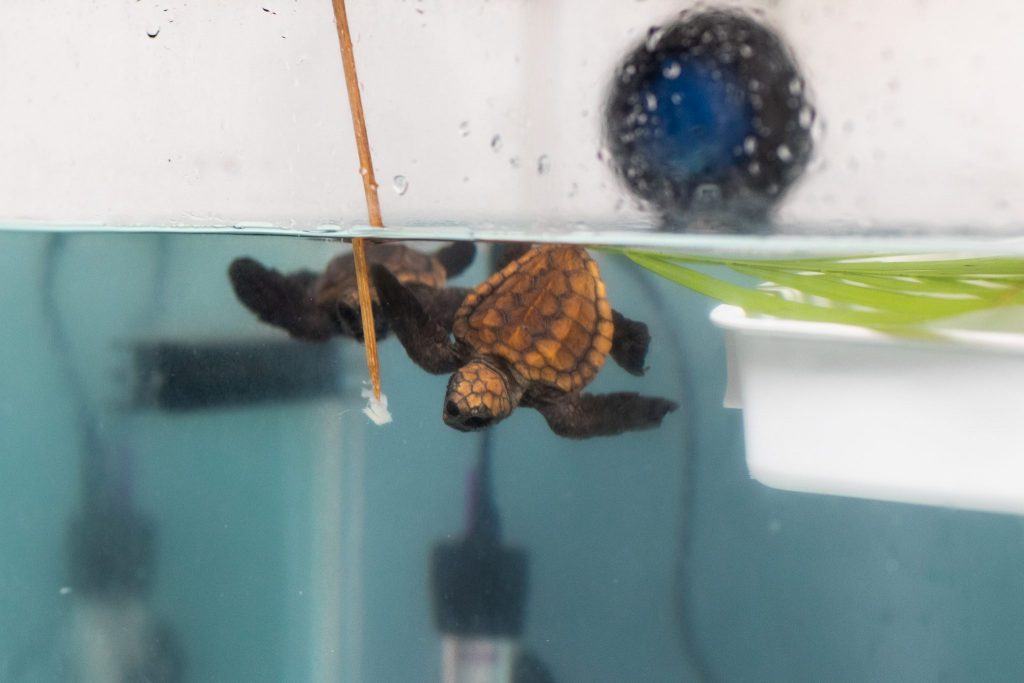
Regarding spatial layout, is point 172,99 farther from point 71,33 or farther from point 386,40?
point 386,40

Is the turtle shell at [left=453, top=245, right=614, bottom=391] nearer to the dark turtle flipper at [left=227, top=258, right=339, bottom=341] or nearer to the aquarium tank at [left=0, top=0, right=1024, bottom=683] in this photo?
the aquarium tank at [left=0, top=0, right=1024, bottom=683]

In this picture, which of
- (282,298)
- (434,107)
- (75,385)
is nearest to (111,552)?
(75,385)

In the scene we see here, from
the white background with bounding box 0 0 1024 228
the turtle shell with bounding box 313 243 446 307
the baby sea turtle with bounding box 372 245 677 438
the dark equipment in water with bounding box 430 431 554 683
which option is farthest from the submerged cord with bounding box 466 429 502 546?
the white background with bounding box 0 0 1024 228

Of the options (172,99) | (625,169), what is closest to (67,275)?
(172,99)

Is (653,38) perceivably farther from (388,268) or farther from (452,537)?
(452,537)

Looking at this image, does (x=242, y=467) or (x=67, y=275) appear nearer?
(x=242, y=467)

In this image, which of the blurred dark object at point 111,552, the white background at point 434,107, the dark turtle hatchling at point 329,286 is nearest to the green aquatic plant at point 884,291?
the white background at point 434,107

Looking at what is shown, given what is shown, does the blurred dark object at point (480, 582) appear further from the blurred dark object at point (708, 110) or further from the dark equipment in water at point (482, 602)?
the blurred dark object at point (708, 110)
